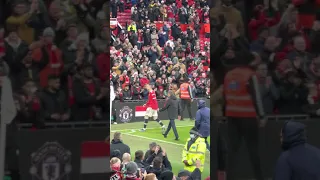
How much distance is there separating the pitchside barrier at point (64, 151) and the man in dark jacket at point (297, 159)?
1.26 meters

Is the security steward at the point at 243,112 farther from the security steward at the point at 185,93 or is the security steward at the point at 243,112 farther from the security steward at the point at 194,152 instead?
the security steward at the point at 185,93

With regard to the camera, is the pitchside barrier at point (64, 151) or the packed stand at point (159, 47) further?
the packed stand at point (159, 47)

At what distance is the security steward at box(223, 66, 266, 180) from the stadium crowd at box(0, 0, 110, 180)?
967 mm

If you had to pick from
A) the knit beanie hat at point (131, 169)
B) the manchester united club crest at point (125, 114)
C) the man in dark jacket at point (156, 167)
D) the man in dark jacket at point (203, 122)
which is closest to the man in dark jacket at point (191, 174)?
the man in dark jacket at point (156, 167)

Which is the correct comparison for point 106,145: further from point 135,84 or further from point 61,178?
point 135,84

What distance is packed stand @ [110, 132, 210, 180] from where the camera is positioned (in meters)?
5.83

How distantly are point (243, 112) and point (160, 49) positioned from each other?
1485 cm

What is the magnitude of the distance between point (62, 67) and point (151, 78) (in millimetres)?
12833

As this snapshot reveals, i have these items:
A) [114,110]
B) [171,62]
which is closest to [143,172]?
[114,110]

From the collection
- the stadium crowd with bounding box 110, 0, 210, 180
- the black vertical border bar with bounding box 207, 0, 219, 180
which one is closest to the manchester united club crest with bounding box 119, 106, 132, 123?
the stadium crowd with bounding box 110, 0, 210, 180

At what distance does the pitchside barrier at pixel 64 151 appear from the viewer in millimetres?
3426

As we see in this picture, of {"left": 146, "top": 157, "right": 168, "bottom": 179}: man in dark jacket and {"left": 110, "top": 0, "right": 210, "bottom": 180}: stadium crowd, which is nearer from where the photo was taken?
{"left": 146, "top": 157, "right": 168, "bottom": 179}: man in dark jacket

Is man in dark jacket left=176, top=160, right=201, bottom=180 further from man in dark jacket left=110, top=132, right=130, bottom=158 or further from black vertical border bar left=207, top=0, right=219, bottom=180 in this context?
black vertical border bar left=207, top=0, right=219, bottom=180

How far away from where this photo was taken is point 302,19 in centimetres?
384
